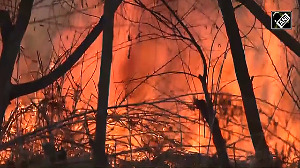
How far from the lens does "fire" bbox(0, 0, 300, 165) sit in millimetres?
3475

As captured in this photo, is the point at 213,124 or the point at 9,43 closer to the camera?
the point at 9,43

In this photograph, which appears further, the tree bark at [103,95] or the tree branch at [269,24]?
the tree branch at [269,24]

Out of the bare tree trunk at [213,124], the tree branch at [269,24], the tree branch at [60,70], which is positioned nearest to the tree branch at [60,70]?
the tree branch at [60,70]

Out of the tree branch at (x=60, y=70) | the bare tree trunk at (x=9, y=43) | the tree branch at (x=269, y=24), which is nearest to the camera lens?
the bare tree trunk at (x=9, y=43)

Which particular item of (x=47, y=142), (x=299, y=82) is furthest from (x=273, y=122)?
(x=47, y=142)

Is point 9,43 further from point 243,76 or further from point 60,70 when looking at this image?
point 243,76

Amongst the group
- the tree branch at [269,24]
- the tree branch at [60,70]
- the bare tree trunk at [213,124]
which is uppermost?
the tree branch at [269,24]

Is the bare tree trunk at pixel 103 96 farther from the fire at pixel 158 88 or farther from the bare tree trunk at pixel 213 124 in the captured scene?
the bare tree trunk at pixel 213 124

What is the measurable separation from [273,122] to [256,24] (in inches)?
30.4

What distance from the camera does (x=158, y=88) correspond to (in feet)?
14.1

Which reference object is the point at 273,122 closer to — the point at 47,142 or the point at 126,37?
the point at 126,37

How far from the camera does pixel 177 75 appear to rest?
14.3ft

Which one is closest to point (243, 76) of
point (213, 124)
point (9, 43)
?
point (213, 124)

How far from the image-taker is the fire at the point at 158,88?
11.4 feet
